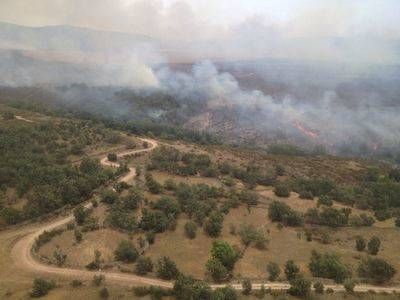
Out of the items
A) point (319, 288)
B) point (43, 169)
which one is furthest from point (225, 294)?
point (43, 169)

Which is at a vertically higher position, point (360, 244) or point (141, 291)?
point (360, 244)

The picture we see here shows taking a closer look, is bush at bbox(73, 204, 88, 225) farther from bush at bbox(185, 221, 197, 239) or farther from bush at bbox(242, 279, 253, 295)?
bush at bbox(242, 279, 253, 295)

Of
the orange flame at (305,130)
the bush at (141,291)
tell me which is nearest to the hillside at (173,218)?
the bush at (141,291)

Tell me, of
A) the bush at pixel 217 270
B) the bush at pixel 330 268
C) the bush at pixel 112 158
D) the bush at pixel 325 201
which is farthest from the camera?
the bush at pixel 112 158

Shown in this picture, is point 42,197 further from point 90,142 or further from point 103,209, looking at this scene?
point 90,142

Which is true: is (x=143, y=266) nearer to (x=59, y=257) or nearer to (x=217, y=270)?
(x=217, y=270)

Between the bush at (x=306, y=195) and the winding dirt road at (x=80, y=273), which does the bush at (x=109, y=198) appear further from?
the bush at (x=306, y=195)
